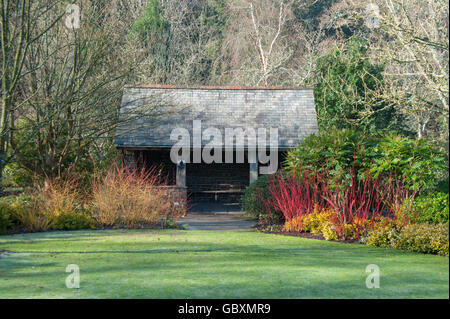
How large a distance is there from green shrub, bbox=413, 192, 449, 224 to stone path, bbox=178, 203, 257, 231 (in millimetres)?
4207

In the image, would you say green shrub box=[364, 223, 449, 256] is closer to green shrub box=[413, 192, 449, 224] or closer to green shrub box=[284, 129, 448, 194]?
green shrub box=[413, 192, 449, 224]

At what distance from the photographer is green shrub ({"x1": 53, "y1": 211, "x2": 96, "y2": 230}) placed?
1247 centimetres

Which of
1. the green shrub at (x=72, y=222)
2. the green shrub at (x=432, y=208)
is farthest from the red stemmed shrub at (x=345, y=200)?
the green shrub at (x=72, y=222)

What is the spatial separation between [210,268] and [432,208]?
5142 millimetres

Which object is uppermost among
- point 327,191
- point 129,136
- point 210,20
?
point 210,20

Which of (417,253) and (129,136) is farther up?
(129,136)

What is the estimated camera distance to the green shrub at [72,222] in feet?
40.9

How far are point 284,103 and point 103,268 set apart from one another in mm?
14886

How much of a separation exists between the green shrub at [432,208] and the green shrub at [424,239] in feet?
2.47

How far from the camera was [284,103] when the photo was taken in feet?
69.1

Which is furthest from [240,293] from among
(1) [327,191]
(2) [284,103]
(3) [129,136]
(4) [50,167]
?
(2) [284,103]

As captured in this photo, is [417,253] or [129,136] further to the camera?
[129,136]

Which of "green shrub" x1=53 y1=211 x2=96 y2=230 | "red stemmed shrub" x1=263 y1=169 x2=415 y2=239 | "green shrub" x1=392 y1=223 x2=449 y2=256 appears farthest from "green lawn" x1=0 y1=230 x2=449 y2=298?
"green shrub" x1=53 y1=211 x2=96 y2=230

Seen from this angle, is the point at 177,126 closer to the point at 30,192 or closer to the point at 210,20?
the point at 30,192
